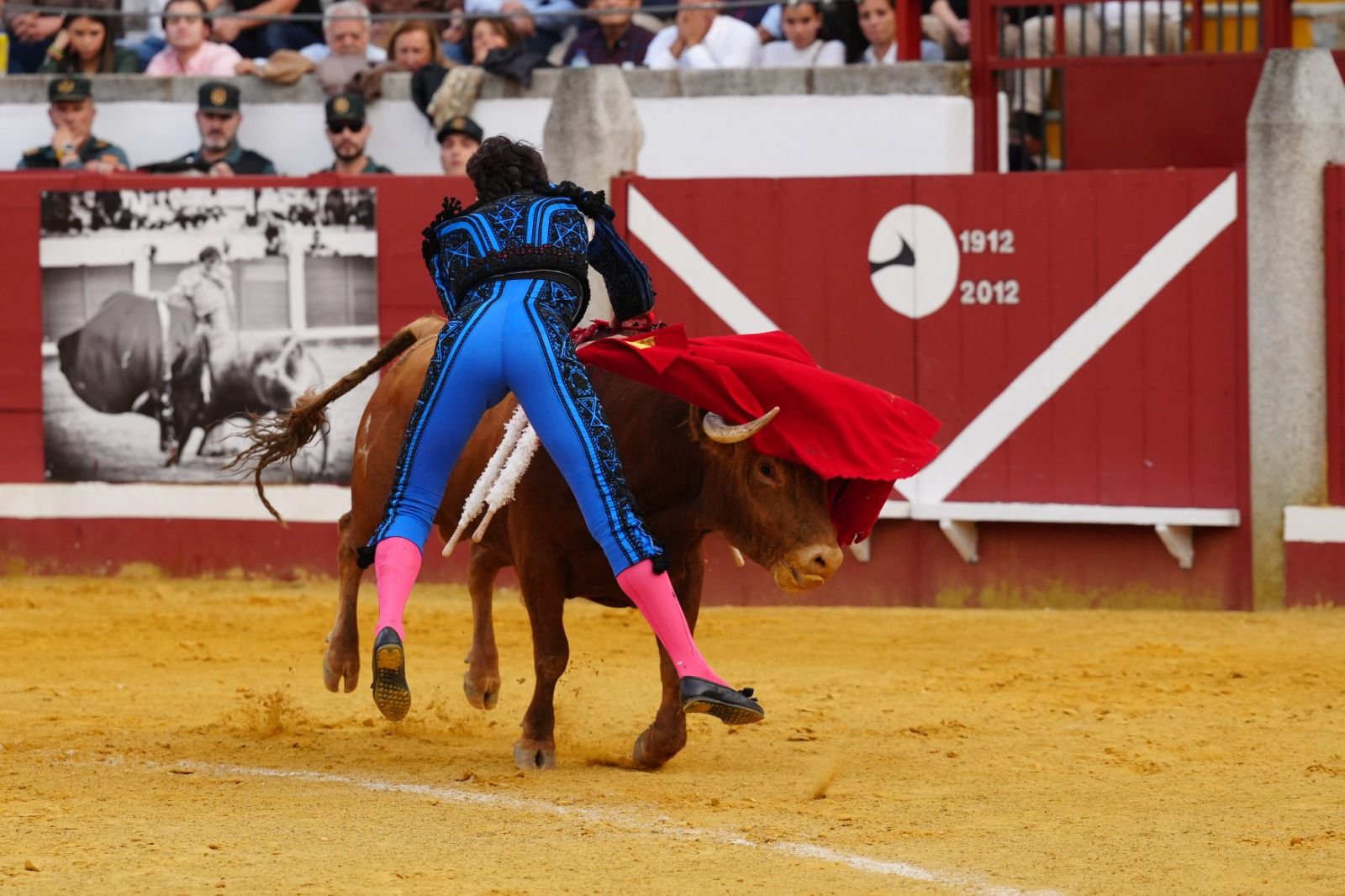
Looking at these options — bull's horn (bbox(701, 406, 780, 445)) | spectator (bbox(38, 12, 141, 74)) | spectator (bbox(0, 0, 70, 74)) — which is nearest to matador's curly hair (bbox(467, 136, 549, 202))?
bull's horn (bbox(701, 406, 780, 445))

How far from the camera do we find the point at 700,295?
9633mm

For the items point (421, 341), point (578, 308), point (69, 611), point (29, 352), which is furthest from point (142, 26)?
point (578, 308)

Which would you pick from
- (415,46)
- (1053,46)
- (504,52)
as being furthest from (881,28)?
(415,46)

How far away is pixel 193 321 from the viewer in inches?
397

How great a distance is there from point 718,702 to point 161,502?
5754 mm

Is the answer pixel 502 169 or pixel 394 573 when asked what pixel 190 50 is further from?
pixel 394 573

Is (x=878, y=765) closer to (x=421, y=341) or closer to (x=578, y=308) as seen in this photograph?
(x=578, y=308)

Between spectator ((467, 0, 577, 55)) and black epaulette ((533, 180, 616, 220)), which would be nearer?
black epaulette ((533, 180, 616, 220))

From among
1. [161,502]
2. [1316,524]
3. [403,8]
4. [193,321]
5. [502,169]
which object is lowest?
[1316,524]

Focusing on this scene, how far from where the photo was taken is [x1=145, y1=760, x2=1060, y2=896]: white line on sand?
435cm

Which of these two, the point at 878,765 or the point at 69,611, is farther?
the point at 69,611

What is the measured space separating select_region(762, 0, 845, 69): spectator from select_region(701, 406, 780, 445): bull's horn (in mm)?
6643

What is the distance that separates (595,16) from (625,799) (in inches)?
307

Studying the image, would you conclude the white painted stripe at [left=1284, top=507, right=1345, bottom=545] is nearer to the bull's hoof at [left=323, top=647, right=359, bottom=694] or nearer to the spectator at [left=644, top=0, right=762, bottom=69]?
the bull's hoof at [left=323, top=647, right=359, bottom=694]
